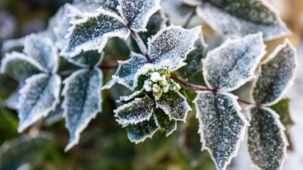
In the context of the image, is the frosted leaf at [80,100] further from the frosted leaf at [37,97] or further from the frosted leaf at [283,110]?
the frosted leaf at [283,110]

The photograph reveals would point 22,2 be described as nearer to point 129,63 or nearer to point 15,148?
point 15,148

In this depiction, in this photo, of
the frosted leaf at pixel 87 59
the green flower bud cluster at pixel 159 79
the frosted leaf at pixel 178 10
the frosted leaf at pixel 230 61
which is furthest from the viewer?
the frosted leaf at pixel 178 10

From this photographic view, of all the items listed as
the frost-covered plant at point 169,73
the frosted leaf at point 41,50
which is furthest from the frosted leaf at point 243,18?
the frosted leaf at point 41,50

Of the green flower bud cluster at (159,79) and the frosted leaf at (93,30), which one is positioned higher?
the frosted leaf at (93,30)

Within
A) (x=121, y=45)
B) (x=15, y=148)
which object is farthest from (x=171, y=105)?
(x=15, y=148)

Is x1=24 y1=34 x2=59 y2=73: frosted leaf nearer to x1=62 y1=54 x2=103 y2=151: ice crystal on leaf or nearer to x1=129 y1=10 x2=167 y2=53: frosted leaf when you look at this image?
x1=62 y1=54 x2=103 y2=151: ice crystal on leaf

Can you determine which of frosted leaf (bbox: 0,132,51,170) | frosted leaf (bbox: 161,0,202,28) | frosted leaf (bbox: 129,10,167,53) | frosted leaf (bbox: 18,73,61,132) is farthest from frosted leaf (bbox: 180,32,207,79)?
frosted leaf (bbox: 0,132,51,170)
